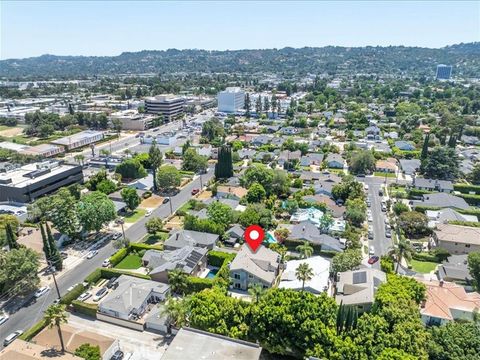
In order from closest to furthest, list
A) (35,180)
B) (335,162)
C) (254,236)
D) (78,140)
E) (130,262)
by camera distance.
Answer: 1. (130,262)
2. (254,236)
3. (35,180)
4. (335,162)
5. (78,140)

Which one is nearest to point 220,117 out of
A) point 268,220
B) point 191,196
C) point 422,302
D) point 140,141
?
point 140,141

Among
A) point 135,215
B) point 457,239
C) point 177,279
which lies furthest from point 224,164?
point 457,239

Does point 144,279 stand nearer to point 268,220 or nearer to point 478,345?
point 268,220

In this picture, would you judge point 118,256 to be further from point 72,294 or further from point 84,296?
point 72,294

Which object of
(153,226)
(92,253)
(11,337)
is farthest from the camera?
(153,226)

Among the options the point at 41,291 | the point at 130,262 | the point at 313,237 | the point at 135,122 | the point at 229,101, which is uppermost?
the point at 229,101
